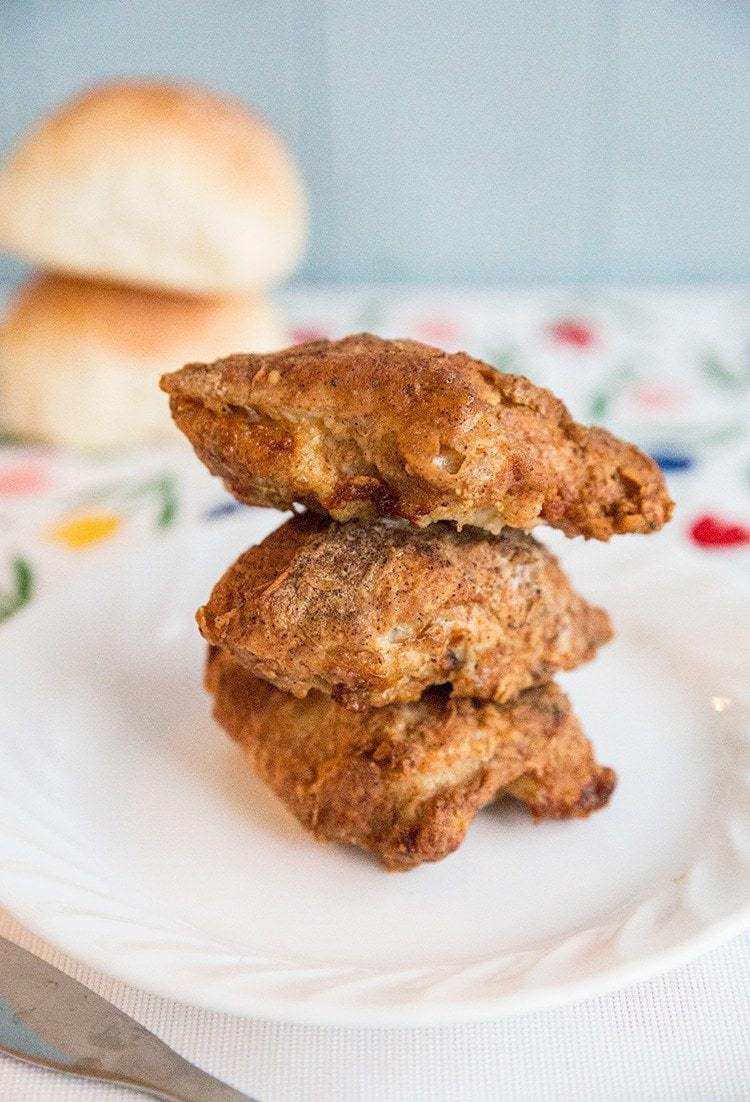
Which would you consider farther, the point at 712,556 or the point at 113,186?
the point at 113,186

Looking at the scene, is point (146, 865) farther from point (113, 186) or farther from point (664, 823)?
point (113, 186)

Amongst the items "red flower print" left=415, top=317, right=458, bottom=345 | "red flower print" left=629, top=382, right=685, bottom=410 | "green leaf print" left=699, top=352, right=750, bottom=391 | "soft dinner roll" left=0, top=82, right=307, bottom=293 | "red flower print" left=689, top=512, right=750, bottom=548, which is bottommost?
"red flower print" left=415, top=317, right=458, bottom=345

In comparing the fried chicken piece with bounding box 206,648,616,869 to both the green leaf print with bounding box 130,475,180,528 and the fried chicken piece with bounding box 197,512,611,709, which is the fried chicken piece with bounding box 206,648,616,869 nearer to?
the fried chicken piece with bounding box 197,512,611,709

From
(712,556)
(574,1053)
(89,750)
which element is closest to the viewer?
(574,1053)

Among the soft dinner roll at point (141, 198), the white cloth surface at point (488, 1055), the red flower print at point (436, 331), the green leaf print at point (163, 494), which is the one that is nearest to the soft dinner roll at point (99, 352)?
the soft dinner roll at point (141, 198)

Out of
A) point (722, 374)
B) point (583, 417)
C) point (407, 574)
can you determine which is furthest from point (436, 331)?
point (407, 574)

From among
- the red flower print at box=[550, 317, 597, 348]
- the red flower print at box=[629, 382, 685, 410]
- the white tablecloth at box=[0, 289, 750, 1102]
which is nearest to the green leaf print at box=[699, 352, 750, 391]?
the white tablecloth at box=[0, 289, 750, 1102]

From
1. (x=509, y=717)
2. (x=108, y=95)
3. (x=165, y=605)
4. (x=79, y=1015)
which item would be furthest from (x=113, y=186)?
(x=79, y=1015)
